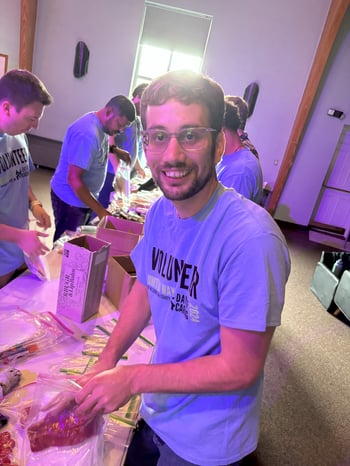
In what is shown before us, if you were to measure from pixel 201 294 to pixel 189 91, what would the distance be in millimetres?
432

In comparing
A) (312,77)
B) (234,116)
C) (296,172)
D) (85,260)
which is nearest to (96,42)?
(312,77)

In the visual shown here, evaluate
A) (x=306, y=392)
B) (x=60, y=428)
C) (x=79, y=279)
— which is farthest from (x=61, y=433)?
(x=306, y=392)

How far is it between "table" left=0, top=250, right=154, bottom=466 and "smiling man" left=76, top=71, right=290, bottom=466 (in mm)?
102

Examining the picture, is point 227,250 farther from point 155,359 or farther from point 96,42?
point 96,42

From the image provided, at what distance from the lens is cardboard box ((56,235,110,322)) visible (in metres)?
1.23

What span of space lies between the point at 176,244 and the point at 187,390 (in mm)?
319

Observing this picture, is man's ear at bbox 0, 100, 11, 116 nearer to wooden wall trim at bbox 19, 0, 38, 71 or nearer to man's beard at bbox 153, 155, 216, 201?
man's beard at bbox 153, 155, 216, 201

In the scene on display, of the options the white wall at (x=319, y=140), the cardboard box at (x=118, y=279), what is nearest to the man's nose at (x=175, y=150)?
the cardboard box at (x=118, y=279)

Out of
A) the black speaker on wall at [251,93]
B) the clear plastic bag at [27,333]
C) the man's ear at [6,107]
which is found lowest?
the clear plastic bag at [27,333]

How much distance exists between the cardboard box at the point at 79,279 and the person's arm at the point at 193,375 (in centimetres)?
54

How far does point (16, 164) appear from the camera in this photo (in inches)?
64.8

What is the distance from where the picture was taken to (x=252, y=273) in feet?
2.12

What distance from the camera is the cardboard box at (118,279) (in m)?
1.36

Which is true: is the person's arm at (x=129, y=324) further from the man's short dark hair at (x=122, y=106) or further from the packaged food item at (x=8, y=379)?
the man's short dark hair at (x=122, y=106)
